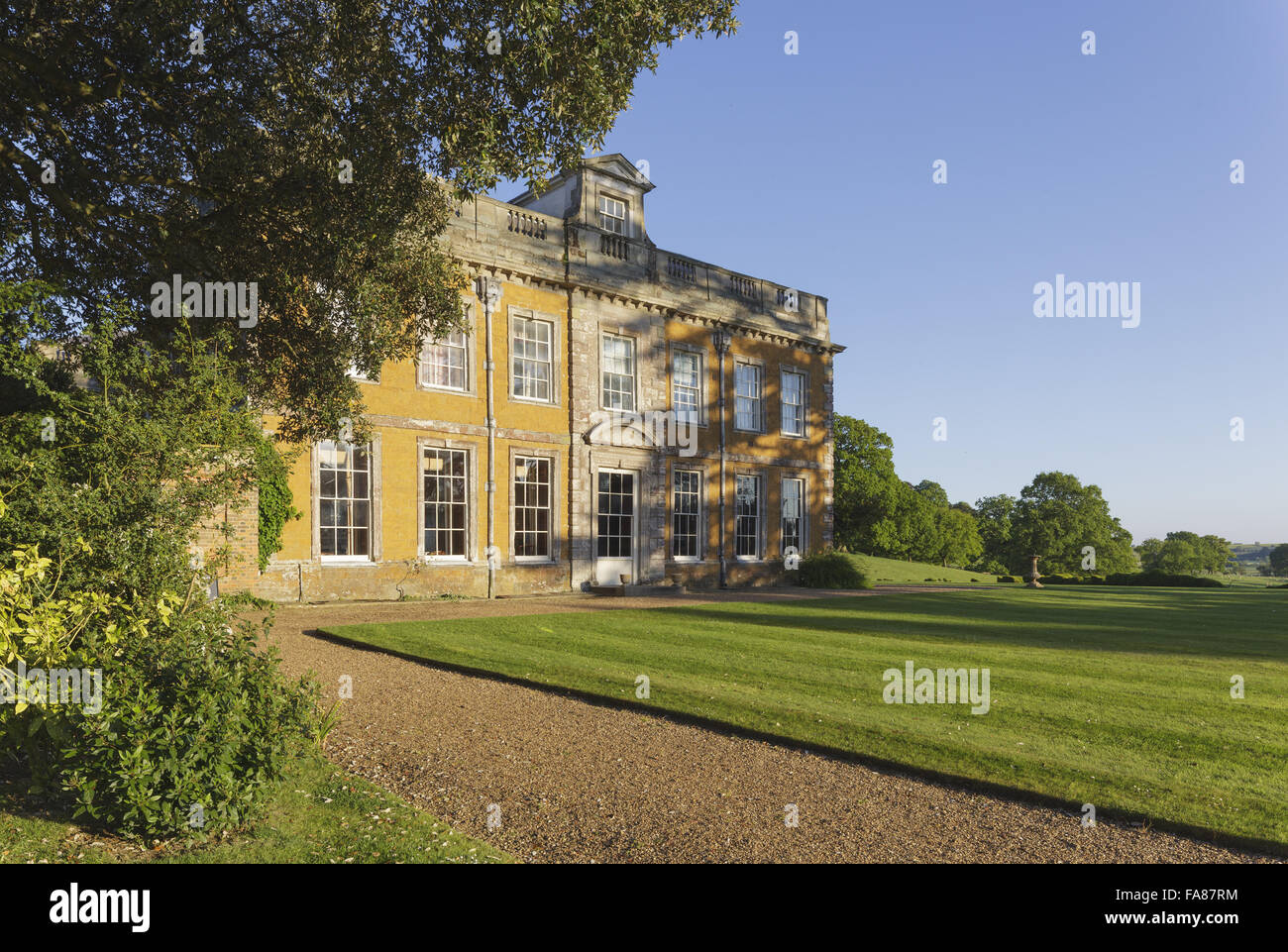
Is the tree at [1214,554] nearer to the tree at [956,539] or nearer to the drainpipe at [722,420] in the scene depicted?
the tree at [956,539]

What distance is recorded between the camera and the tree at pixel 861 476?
50375mm

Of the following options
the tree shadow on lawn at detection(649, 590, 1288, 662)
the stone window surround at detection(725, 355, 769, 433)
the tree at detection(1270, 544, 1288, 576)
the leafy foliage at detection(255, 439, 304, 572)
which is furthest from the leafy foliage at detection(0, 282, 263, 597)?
the tree at detection(1270, 544, 1288, 576)

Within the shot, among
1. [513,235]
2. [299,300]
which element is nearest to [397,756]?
[299,300]

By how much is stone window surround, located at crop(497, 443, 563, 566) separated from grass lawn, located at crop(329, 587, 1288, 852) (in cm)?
542

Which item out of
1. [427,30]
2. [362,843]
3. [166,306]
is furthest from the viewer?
[166,306]

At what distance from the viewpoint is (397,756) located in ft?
20.9

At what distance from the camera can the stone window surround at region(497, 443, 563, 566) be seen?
2092cm

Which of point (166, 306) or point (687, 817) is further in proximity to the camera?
point (166, 306)

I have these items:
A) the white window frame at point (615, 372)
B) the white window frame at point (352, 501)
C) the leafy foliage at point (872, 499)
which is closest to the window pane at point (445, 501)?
the white window frame at point (352, 501)

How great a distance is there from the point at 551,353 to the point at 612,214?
17.3 ft

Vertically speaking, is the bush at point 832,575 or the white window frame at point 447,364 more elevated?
the white window frame at point 447,364

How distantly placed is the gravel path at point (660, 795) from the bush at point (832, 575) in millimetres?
19691
